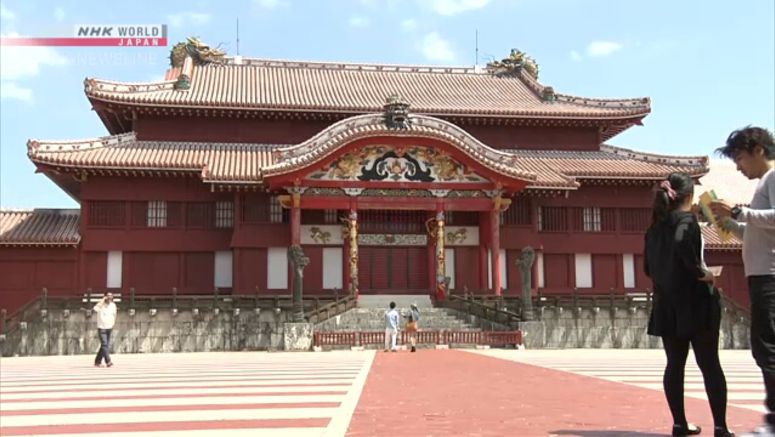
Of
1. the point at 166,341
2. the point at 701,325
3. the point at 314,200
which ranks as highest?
the point at 314,200

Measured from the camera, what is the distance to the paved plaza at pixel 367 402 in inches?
243

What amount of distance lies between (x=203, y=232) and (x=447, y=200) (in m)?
9.07

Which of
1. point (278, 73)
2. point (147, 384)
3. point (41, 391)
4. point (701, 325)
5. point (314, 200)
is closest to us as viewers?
point (701, 325)

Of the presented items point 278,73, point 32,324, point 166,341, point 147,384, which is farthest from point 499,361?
point 278,73

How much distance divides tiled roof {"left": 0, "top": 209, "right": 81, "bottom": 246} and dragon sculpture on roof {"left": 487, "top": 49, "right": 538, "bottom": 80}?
2085cm

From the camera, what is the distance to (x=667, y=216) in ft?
17.8

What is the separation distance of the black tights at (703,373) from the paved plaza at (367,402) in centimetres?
37

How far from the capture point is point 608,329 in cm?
2412

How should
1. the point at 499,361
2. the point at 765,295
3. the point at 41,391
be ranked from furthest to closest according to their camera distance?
the point at 499,361 → the point at 41,391 → the point at 765,295

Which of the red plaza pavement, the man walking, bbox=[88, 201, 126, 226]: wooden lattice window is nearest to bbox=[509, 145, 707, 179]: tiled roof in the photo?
bbox=[88, 201, 126, 226]: wooden lattice window

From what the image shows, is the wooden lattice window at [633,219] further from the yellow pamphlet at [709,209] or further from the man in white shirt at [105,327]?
the yellow pamphlet at [709,209]

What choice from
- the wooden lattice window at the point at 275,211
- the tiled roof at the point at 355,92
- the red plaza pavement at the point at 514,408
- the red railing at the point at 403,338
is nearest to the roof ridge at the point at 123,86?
the tiled roof at the point at 355,92

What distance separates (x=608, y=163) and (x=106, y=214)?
19.5m

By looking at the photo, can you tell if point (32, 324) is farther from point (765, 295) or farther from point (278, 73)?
point (765, 295)
